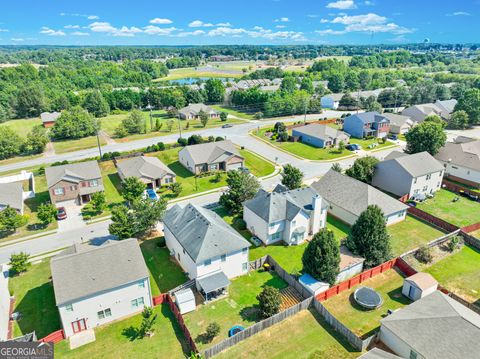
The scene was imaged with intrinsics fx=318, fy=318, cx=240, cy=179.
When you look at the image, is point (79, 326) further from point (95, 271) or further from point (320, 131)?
point (320, 131)

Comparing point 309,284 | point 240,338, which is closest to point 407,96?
point 309,284

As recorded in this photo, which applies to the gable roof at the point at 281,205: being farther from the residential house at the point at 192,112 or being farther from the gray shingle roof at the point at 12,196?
the residential house at the point at 192,112

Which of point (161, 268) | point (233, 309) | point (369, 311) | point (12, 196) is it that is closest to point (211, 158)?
point (161, 268)

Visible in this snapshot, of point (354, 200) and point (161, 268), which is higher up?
point (354, 200)

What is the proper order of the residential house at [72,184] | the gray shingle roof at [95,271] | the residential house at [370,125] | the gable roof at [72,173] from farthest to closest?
the residential house at [370,125]
the gable roof at [72,173]
the residential house at [72,184]
the gray shingle roof at [95,271]

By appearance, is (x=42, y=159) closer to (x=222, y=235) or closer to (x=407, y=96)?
(x=222, y=235)

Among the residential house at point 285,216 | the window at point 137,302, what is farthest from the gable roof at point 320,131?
the window at point 137,302

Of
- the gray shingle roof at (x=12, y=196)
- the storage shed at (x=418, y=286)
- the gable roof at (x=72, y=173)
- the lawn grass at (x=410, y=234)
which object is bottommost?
the lawn grass at (x=410, y=234)
